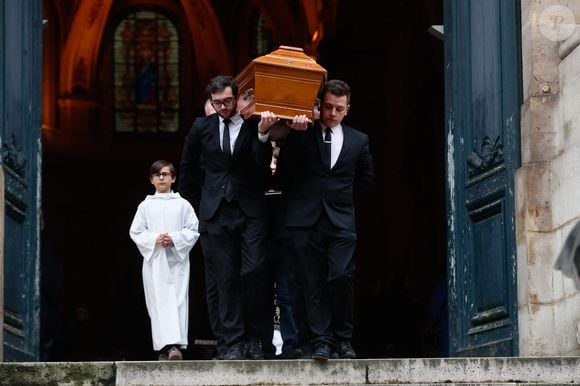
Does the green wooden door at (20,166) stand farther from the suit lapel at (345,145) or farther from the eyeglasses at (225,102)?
the suit lapel at (345,145)

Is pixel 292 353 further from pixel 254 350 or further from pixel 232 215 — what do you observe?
pixel 232 215

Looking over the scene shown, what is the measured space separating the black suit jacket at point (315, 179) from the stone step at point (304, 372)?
1.32 meters

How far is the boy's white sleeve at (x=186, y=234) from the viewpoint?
42.7ft

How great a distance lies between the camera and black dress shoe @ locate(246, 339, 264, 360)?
38.0ft

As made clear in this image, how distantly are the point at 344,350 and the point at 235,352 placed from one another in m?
0.70

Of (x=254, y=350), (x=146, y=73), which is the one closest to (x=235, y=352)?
(x=254, y=350)

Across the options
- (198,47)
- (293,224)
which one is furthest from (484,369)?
(198,47)

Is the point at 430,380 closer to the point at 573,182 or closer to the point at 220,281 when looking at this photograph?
the point at 220,281

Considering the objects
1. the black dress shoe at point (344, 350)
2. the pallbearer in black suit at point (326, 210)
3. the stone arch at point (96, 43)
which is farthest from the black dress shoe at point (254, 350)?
the stone arch at point (96, 43)

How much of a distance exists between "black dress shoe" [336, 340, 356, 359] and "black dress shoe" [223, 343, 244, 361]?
62cm

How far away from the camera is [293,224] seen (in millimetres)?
11766

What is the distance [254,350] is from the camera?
1162 centimetres

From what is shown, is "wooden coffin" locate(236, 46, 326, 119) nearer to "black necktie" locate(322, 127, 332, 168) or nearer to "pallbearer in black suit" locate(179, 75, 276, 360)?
"pallbearer in black suit" locate(179, 75, 276, 360)

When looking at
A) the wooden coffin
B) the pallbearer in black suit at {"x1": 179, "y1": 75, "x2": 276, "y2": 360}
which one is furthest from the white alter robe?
the wooden coffin
